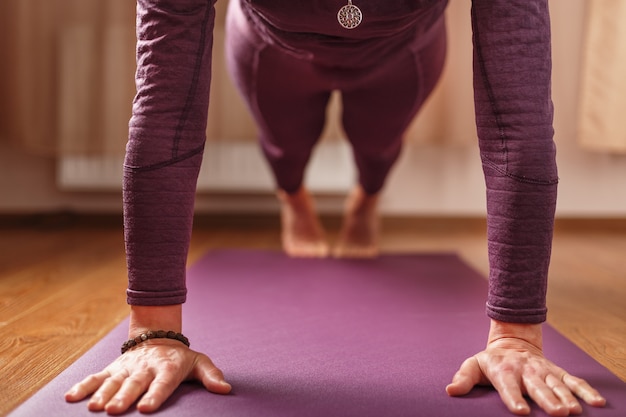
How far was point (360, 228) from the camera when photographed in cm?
195

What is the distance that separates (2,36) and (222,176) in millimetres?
949

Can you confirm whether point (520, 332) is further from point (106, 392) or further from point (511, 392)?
point (106, 392)

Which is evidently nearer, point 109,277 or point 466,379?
point 466,379

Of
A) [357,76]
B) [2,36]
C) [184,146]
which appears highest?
[2,36]

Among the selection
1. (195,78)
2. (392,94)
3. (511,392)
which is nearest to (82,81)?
(392,94)

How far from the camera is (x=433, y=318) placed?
1.23 m

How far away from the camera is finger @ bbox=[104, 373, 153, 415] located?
2.44 ft

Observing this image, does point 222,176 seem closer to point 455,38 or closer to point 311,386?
point 455,38

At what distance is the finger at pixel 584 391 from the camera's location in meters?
0.78

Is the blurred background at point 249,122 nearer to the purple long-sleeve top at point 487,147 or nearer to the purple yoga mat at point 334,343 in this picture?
the purple yoga mat at point 334,343

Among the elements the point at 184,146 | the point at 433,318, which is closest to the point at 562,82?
the point at 433,318

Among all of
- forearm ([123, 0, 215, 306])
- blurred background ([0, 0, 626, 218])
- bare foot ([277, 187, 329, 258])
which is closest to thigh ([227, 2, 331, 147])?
bare foot ([277, 187, 329, 258])

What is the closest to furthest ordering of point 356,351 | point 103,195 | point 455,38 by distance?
1. point 356,351
2. point 455,38
3. point 103,195

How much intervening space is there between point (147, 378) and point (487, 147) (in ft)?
1.67
